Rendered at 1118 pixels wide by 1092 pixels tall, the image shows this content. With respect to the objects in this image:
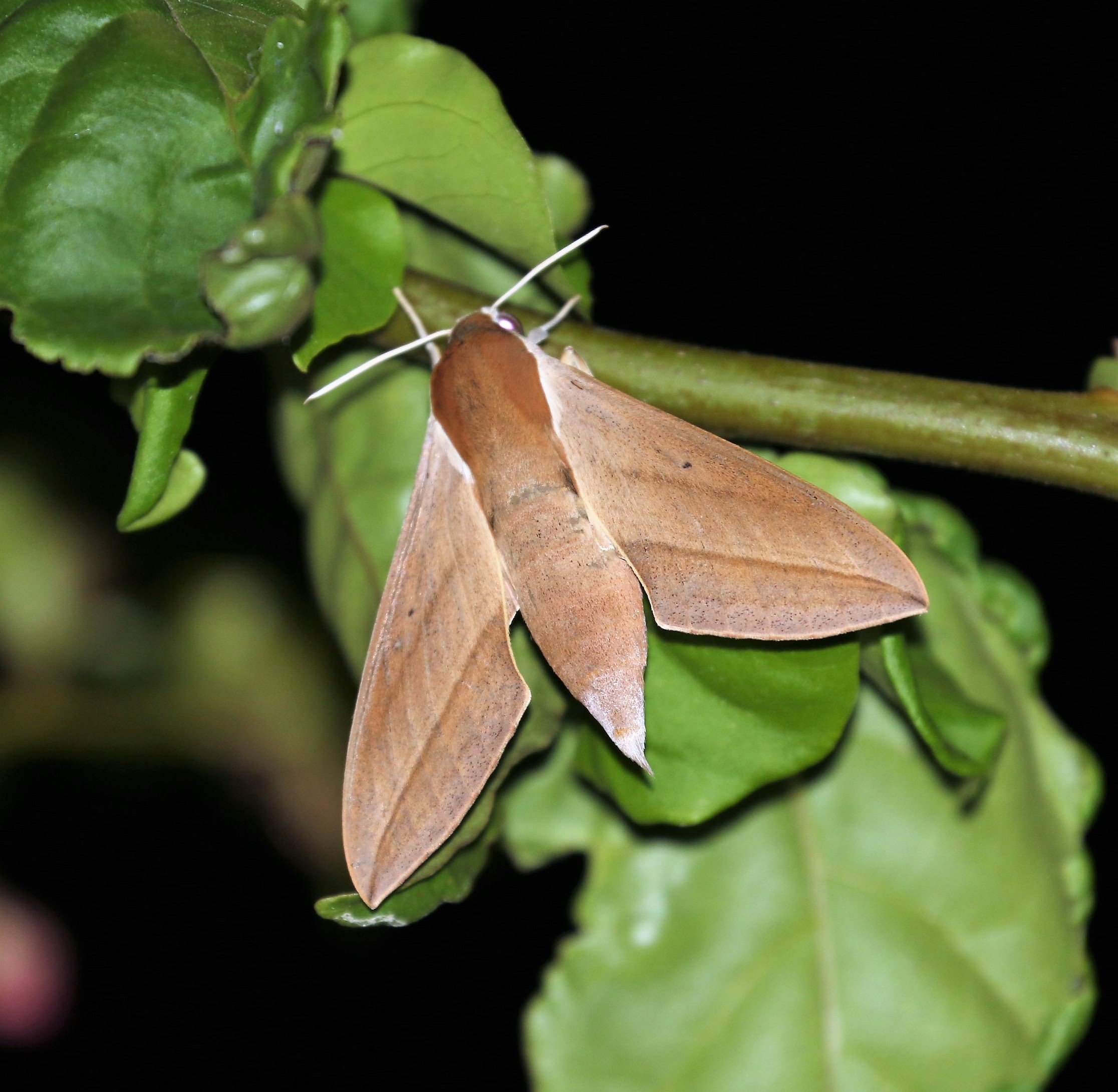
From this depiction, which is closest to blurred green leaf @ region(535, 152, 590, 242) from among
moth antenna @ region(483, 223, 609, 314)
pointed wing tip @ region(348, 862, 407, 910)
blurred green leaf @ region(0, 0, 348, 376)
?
moth antenna @ region(483, 223, 609, 314)

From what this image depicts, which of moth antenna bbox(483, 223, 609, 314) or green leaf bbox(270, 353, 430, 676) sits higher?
moth antenna bbox(483, 223, 609, 314)

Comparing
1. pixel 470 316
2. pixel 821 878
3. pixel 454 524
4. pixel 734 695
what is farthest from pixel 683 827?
pixel 470 316

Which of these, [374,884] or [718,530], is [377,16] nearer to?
[718,530]

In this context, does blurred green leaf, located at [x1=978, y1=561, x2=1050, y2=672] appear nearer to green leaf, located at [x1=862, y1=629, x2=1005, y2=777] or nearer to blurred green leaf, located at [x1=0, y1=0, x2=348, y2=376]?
green leaf, located at [x1=862, y1=629, x2=1005, y2=777]

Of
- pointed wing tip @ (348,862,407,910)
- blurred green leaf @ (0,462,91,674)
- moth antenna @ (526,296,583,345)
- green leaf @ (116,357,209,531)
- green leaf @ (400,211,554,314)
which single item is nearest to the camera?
green leaf @ (116,357,209,531)

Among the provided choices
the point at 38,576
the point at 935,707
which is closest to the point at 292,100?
the point at 935,707

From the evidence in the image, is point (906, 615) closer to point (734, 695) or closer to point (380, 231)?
point (734, 695)
